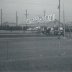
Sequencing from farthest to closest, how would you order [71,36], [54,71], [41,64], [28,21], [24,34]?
[71,36] → [24,34] → [28,21] → [41,64] → [54,71]

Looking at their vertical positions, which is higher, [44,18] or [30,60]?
[44,18]

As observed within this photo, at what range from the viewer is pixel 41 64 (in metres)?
8.78

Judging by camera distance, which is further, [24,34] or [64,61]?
[24,34]

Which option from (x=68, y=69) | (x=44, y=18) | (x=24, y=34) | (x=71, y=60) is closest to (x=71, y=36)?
(x=24, y=34)

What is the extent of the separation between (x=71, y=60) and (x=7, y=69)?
2.94 meters

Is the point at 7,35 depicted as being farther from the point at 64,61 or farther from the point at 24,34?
the point at 64,61

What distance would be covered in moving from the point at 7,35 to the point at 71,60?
11390 millimetres

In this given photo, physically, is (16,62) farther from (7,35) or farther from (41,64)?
(7,35)

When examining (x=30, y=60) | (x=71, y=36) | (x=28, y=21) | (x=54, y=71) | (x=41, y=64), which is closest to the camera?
(x=54, y=71)

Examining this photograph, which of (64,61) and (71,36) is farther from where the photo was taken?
(71,36)

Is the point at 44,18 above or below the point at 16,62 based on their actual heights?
above

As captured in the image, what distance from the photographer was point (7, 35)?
804 inches

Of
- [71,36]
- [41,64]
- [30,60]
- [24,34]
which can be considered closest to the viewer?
[41,64]

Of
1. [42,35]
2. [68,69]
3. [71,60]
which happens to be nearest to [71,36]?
[42,35]
